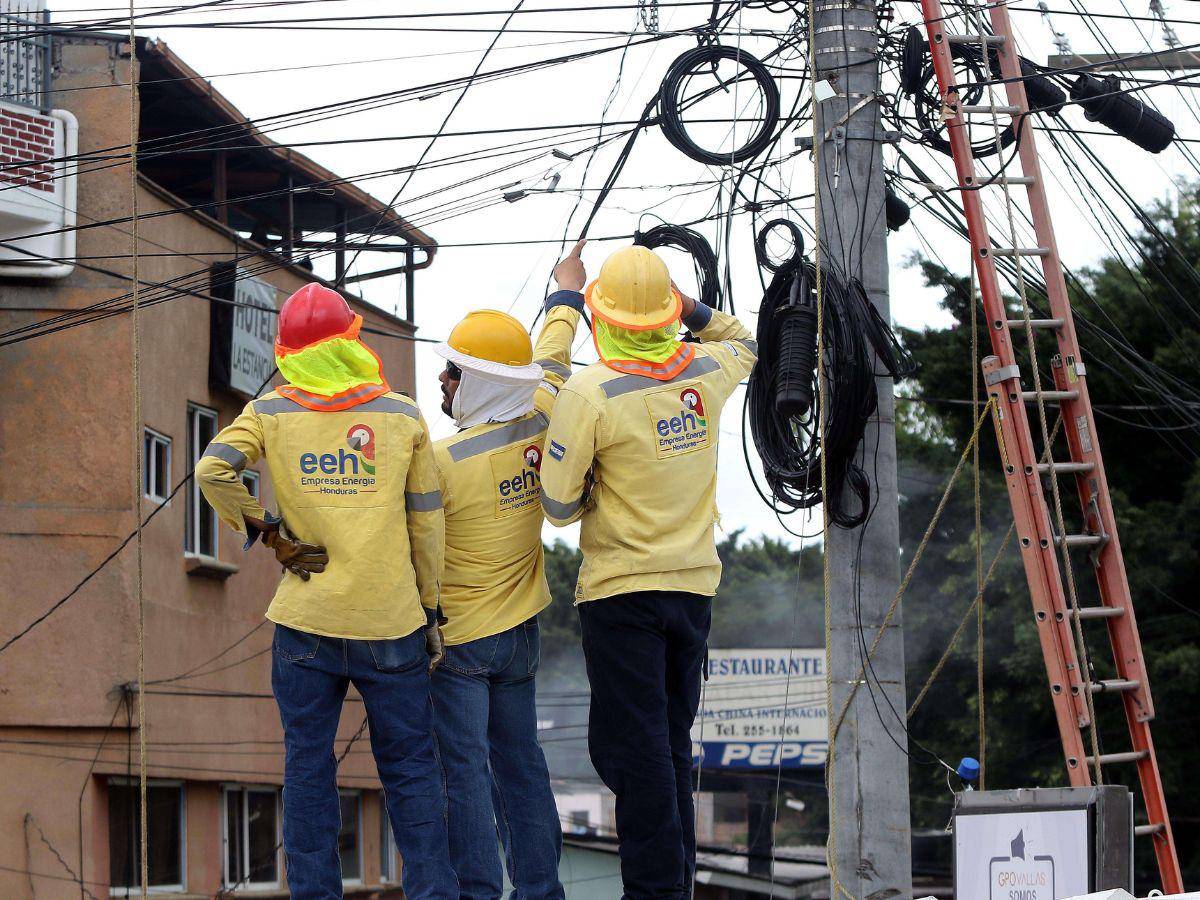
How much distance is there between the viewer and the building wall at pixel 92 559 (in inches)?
563

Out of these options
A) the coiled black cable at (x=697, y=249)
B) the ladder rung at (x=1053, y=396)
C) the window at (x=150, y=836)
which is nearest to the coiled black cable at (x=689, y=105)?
the coiled black cable at (x=697, y=249)

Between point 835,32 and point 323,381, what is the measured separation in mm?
3994

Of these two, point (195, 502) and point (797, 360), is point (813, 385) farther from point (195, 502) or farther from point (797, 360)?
point (195, 502)

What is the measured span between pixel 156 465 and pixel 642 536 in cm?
1175

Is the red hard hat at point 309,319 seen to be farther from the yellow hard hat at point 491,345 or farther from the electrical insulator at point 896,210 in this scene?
the electrical insulator at point 896,210

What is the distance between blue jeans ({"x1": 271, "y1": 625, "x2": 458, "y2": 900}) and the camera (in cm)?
516

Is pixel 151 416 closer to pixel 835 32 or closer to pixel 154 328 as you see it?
pixel 154 328

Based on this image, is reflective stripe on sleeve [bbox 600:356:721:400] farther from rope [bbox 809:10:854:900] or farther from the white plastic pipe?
the white plastic pipe

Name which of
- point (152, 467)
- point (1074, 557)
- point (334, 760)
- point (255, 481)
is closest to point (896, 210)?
point (334, 760)

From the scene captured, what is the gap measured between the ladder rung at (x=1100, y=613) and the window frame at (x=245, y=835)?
10282 millimetres

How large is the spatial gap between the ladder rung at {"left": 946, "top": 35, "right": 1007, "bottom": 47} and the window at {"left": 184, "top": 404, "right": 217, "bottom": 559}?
33.7 ft

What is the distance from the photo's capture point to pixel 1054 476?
786 cm

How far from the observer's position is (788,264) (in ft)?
27.2

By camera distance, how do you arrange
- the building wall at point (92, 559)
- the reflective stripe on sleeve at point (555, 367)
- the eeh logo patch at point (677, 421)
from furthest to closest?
the building wall at point (92, 559) < the reflective stripe on sleeve at point (555, 367) < the eeh logo patch at point (677, 421)
